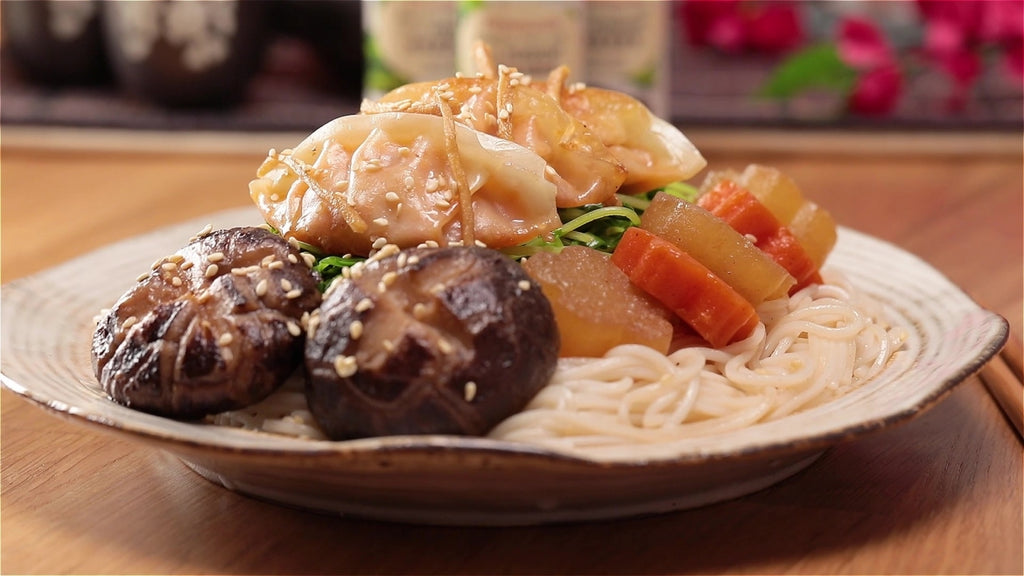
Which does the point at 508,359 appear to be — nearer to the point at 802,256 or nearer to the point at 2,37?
the point at 802,256

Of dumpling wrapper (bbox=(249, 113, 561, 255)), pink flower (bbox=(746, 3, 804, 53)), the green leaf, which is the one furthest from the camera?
pink flower (bbox=(746, 3, 804, 53))

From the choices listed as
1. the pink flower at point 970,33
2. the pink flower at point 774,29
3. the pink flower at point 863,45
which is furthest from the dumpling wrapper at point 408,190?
the pink flower at point 774,29

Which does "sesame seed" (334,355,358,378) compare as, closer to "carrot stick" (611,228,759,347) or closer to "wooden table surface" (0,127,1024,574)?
"wooden table surface" (0,127,1024,574)

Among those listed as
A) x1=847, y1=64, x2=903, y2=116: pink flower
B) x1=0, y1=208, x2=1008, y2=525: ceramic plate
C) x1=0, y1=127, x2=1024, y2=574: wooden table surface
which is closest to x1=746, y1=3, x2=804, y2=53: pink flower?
x1=847, y1=64, x2=903, y2=116: pink flower

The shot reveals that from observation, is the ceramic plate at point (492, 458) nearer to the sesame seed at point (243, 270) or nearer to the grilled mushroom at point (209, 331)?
the grilled mushroom at point (209, 331)

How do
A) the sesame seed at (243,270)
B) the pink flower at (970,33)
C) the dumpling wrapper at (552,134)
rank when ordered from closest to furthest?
the sesame seed at (243,270) < the dumpling wrapper at (552,134) < the pink flower at (970,33)

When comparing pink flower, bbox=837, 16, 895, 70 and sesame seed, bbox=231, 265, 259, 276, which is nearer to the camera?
sesame seed, bbox=231, 265, 259, 276
